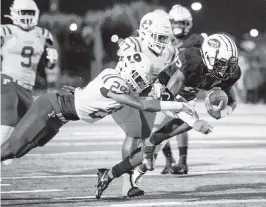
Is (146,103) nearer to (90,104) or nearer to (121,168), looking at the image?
(90,104)

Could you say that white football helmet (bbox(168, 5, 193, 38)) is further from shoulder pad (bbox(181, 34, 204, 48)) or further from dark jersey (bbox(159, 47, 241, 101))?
dark jersey (bbox(159, 47, 241, 101))

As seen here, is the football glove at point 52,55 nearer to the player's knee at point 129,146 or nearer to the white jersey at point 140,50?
the white jersey at point 140,50

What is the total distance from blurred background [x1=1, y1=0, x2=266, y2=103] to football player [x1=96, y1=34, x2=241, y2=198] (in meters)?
0.56

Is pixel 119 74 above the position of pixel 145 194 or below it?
above

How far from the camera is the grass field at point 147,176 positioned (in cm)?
404

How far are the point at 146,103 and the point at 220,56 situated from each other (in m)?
0.42

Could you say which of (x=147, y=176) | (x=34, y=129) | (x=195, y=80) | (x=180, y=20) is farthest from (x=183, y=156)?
(x=34, y=129)

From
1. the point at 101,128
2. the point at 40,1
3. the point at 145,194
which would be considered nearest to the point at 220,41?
the point at 145,194

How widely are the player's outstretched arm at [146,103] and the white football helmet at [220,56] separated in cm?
30

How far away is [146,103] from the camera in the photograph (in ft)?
12.6

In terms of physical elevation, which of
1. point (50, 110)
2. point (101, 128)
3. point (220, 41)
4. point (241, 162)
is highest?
point (220, 41)

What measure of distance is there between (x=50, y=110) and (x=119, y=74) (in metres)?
0.35

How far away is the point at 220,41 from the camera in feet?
13.3

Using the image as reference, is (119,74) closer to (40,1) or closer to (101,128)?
(101,128)
